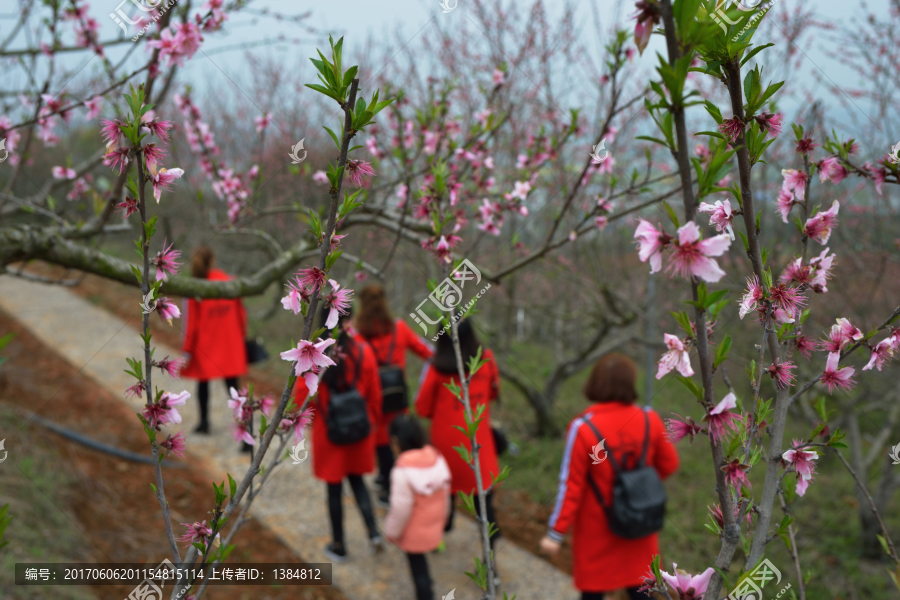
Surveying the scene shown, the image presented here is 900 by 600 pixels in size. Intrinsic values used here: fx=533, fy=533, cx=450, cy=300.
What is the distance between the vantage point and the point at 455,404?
11.8ft

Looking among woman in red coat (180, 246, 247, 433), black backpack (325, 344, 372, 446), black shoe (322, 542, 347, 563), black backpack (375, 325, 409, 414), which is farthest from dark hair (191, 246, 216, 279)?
black shoe (322, 542, 347, 563)

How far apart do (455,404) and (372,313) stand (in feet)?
3.37

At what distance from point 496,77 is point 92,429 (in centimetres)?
555

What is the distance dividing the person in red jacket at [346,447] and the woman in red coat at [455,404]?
394 millimetres

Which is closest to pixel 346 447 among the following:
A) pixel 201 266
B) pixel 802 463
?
pixel 201 266

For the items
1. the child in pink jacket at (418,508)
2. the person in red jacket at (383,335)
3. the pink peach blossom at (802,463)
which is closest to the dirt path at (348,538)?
the child in pink jacket at (418,508)

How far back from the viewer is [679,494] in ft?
17.0

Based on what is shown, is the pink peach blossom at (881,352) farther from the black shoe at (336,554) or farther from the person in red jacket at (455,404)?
the black shoe at (336,554)

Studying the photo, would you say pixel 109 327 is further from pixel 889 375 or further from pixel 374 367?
pixel 889 375

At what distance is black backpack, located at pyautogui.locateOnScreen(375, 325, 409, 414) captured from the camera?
13.7 feet

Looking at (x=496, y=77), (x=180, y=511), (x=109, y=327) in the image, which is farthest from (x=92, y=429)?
(x=496, y=77)

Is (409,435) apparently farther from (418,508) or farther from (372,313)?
(372,313)

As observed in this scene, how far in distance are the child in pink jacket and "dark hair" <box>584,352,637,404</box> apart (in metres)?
1.09

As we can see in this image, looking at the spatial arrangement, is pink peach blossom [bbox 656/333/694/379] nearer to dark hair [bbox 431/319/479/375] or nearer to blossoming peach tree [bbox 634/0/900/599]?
blossoming peach tree [bbox 634/0/900/599]
